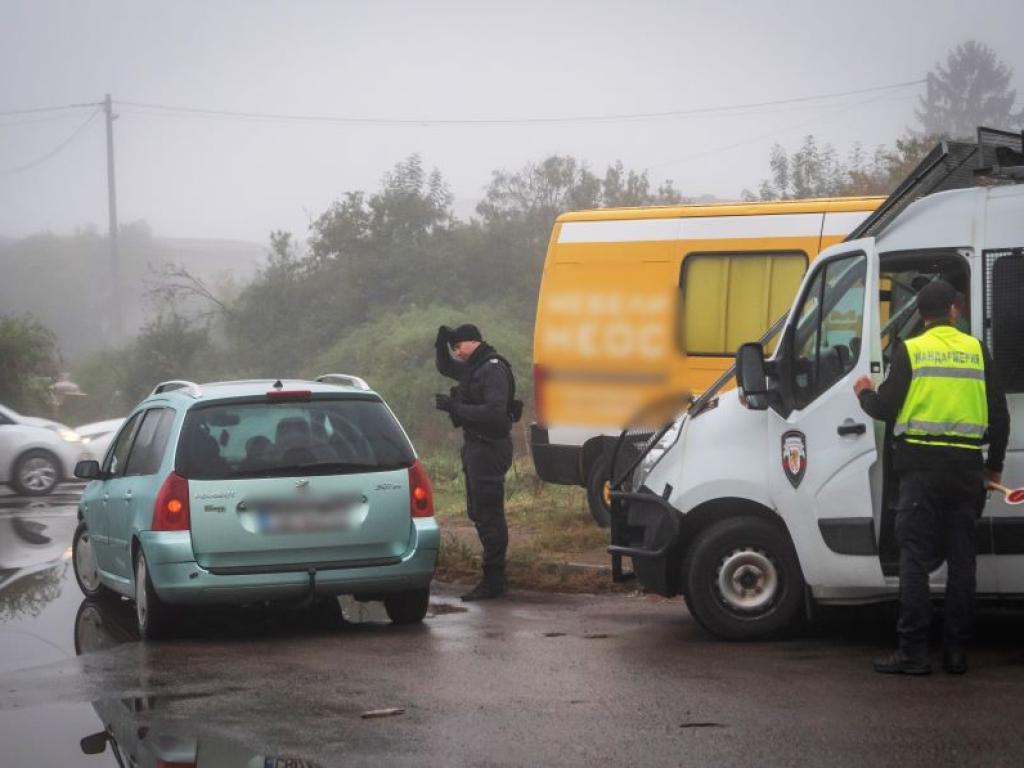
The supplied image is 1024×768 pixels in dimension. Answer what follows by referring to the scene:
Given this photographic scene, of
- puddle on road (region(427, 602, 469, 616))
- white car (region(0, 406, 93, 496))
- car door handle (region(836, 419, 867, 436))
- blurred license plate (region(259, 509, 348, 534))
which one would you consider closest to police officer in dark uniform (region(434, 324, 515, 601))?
puddle on road (region(427, 602, 469, 616))

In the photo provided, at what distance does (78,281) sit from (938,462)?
3811 inches

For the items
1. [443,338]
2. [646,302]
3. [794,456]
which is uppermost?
[646,302]

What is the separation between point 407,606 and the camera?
9.75 m

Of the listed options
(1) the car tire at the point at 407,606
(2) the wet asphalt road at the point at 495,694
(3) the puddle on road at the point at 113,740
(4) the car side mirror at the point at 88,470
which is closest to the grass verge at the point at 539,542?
(2) the wet asphalt road at the point at 495,694

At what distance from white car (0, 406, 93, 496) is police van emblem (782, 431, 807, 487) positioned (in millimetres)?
15514

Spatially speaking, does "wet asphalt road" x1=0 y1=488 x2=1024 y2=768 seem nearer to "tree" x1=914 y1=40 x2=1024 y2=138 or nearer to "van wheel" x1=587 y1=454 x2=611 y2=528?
"van wheel" x1=587 y1=454 x2=611 y2=528

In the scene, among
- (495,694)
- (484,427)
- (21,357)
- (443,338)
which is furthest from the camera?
(21,357)

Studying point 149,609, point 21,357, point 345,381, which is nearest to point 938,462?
point 345,381

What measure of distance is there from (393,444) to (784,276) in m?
4.43

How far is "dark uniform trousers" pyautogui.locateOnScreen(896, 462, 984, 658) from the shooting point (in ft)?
24.1

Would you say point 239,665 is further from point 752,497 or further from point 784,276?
point 784,276

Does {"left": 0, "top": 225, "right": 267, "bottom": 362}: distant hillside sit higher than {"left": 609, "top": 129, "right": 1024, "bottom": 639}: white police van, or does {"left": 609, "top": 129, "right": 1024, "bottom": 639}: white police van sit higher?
{"left": 0, "top": 225, "right": 267, "bottom": 362}: distant hillside

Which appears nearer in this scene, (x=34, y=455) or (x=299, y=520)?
(x=299, y=520)

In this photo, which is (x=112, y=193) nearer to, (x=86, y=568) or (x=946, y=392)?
(x=86, y=568)
